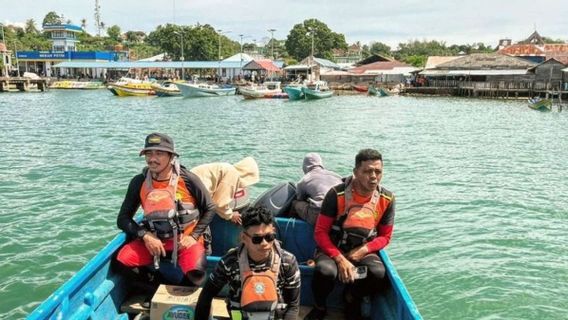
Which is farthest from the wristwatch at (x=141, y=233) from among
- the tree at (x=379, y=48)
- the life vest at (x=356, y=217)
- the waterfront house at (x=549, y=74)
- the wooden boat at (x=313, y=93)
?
the tree at (x=379, y=48)

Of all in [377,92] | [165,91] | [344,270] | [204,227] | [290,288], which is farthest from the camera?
[377,92]

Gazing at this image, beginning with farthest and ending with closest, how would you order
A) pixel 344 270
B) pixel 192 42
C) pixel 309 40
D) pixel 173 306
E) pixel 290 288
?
pixel 309 40 < pixel 192 42 < pixel 344 270 < pixel 173 306 < pixel 290 288

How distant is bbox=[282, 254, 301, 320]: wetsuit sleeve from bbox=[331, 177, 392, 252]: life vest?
3.10ft

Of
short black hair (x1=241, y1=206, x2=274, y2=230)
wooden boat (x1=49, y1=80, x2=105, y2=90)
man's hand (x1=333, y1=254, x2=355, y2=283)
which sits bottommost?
wooden boat (x1=49, y1=80, x2=105, y2=90)

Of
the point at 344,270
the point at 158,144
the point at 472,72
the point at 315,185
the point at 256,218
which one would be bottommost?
the point at 344,270

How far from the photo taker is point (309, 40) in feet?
351

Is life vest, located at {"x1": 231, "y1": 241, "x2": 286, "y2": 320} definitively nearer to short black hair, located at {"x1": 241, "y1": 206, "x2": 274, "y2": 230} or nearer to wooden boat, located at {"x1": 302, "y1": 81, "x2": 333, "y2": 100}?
short black hair, located at {"x1": 241, "y1": 206, "x2": 274, "y2": 230}

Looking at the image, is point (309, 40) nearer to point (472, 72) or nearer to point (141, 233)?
point (472, 72)

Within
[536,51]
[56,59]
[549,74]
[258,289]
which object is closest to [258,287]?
[258,289]

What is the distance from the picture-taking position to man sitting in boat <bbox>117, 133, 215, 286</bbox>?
4.46m

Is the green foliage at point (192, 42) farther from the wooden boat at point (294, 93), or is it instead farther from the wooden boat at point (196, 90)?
the wooden boat at point (294, 93)

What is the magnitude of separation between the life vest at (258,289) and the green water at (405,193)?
153 inches

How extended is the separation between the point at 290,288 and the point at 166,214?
1.38 meters

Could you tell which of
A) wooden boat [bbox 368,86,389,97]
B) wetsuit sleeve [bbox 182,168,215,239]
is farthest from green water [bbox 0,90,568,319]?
wooden boat [bbox 368,86,389,97]
